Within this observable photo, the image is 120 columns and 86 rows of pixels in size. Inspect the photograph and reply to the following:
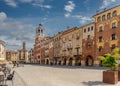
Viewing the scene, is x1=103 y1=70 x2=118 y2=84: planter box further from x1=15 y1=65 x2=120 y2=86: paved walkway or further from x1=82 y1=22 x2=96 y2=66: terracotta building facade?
x1=82 y1=22 x2=96 y2=66: terracotta building facade

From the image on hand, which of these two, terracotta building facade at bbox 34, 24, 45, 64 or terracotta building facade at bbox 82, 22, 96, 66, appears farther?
terracotta building facade at bbox 34, 24, 45, 64

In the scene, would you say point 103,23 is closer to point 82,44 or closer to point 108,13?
point 108,13

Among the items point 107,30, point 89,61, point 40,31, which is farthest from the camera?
point 40,31

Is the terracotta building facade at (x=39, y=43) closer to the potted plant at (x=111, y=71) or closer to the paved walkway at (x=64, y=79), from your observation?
the paved walkway at (x=64, y=79)

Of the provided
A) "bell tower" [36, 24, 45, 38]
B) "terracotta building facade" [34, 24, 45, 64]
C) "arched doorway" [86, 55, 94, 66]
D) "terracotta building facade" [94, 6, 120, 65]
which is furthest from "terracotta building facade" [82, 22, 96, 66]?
"bell tower" [36, 24, 45, 38]

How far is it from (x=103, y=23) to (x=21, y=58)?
11900cm

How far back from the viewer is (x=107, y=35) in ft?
143

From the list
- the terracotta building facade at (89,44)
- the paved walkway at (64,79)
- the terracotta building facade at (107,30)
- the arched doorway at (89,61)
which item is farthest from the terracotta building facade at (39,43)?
the paved walkway at (64,79)

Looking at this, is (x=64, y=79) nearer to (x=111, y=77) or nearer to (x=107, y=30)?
(x=111, y=77)

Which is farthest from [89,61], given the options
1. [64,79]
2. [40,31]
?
[40,31]

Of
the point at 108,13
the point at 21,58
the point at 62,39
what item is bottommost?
the point at 21,58

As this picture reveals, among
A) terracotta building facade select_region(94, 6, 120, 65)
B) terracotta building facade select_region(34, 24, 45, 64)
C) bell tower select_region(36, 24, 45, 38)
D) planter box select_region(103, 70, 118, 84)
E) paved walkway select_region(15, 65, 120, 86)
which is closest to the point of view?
planter box select_region(103, 70, 118, 84)

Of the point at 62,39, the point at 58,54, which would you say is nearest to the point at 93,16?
the point at 62,39

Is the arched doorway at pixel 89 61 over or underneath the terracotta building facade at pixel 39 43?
underneath
